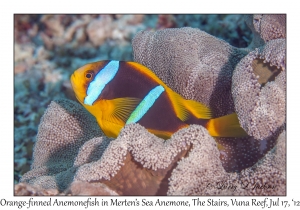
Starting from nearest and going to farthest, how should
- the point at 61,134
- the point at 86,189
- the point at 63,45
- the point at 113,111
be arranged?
Answer: the point at 86,189 → the point at 113,111 → the point at 61,134 → the point at 63,45

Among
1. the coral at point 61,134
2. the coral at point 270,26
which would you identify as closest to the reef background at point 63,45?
the coral at point 61,134

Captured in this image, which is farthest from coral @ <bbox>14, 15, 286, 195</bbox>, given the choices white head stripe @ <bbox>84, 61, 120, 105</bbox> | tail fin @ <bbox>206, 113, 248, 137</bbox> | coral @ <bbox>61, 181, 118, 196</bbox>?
A: white head stripe @ <bbox>84, 61, 120, 105</bbox>

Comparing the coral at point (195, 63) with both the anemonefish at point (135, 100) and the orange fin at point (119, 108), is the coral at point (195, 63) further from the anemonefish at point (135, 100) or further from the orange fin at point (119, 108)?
the orange fin at point (119, 108)

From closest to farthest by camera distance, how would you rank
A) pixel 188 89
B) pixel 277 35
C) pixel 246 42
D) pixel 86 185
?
pixel 86 185
pixel 277 35
pixel 188 89
pixel 246 42

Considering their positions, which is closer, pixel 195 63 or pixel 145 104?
pixel 145 104

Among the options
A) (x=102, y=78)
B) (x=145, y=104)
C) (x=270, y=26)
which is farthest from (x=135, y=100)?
(x=270, y=26)

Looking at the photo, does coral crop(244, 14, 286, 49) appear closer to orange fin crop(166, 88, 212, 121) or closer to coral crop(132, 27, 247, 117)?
coral crop(132, 27, 247, 117)

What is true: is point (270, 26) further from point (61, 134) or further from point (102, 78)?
point (61, 134)
